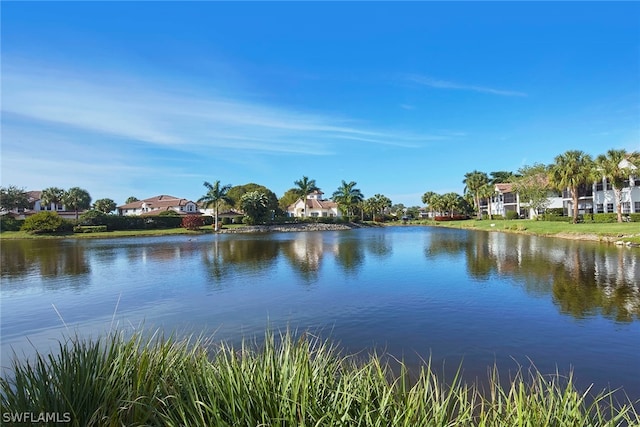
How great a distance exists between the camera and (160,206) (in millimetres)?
99188

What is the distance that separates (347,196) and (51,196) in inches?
2746

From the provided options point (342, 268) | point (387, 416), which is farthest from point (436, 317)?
point (342, 268)

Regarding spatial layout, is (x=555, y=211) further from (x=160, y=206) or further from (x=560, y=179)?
(x=160, y=206)

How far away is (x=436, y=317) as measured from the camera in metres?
12.6

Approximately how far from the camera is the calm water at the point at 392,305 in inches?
376

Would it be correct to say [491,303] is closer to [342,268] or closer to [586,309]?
[586,309]

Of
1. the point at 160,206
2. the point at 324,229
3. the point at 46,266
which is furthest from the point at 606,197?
the point at 160,206

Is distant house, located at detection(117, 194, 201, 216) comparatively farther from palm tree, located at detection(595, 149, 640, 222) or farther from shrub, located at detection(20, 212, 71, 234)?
palm tree, located at detection(595, 149, 640, 222)

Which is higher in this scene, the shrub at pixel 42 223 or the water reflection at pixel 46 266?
the shrub at pixel 42 223

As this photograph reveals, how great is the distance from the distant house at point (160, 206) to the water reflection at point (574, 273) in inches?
3167

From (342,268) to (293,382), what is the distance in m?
20.5

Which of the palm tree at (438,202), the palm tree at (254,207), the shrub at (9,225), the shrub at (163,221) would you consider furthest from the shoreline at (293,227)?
the shrub at (9,225)

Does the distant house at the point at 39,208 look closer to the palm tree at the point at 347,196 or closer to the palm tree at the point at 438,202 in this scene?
the palm tree at the point at 347,196

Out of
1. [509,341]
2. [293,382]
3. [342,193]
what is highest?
[342,193]
